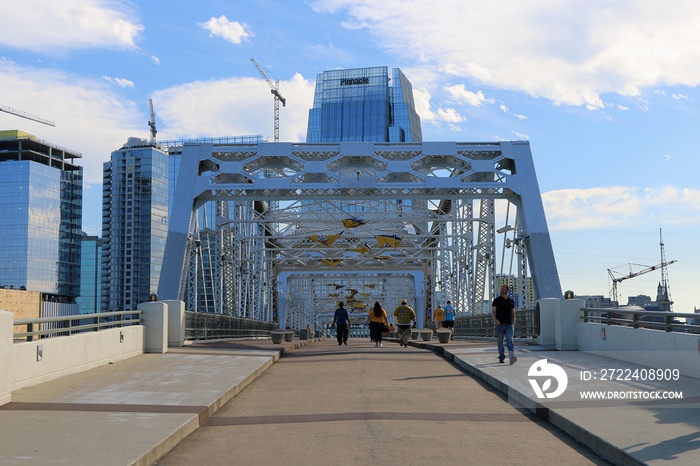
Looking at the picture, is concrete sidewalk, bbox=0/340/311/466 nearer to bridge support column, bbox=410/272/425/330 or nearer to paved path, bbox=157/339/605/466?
paved path, bbox=157/339/605/466

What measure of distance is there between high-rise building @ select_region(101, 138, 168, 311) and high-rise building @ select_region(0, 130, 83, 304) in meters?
15.2

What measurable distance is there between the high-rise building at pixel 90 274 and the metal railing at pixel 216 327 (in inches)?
6178

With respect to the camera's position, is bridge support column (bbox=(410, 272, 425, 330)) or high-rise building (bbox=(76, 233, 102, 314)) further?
high-rise building (bbox=(76, 233, 102, 314))

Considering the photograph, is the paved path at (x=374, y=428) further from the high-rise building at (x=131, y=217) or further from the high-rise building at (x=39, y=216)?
the high-rise building at (x=131, y=217)

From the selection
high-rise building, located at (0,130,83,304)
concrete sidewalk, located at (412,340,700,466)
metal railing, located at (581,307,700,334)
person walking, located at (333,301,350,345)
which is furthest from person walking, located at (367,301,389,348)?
high-rise building, located at (0,130,83,304)

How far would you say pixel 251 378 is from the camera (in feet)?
Result: 46.4

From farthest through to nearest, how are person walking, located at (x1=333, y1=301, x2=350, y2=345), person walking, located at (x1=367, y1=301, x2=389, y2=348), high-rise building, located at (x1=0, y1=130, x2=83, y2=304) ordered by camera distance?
1. high-rise building, located at (x1=0, y1=130, x2=83, y2=304)
2. person walking, located at (x1=333, y1=301, x2=350, y2=345)
3. person walking, located at (x1=367, y1=301, x2=389, y2=348)

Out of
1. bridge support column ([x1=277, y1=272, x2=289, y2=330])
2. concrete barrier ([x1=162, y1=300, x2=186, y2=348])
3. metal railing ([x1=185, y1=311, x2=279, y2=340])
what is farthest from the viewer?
Answer: bridge support column ([x1=277, y1=272, x2=289, y2=330])

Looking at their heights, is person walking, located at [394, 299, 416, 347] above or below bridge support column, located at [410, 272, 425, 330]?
below

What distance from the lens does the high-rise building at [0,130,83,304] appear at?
498 ft

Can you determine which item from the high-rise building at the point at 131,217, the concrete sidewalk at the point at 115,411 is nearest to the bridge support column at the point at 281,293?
the concrete sidewalk at the point at 115,411

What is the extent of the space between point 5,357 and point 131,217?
18211 centimetres

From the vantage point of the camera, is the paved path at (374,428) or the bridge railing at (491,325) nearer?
the paved path at (374,428)

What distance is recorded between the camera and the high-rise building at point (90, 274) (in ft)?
628
